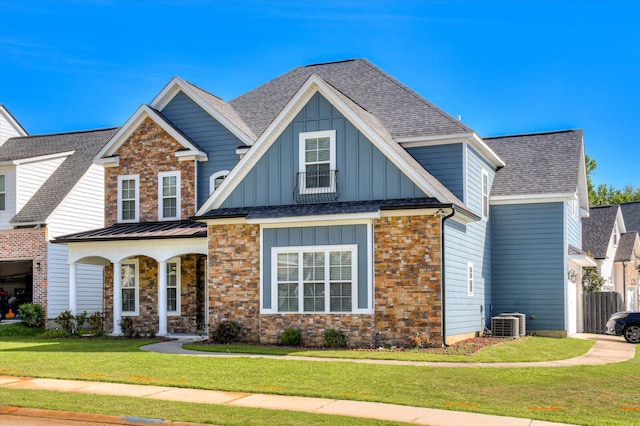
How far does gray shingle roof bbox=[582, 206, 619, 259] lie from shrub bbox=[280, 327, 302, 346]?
17.5 metres

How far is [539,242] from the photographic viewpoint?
26.9 m

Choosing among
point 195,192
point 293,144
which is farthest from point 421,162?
point 195,192

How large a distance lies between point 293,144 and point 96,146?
15984 mm

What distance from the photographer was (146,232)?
1021 inches

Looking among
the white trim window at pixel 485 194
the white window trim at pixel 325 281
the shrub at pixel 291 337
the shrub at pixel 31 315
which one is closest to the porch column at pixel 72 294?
the shrub at pixel 31 315

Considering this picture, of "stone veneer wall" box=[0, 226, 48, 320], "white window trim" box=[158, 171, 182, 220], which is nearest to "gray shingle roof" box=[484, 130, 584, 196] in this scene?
"white window trim" box=[158, 171, 182, 220]

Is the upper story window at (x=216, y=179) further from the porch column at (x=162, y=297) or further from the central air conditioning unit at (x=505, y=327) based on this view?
the central air conditioning unit at (x=505, y=327)

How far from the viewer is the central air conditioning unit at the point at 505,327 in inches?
993

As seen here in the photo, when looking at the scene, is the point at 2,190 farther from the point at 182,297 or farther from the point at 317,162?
the point at 317,162

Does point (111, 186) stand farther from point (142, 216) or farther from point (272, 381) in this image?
point (272, 381)

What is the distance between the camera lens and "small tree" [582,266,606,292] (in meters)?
31.8

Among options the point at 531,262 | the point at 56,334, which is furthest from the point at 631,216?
the point at 56,334

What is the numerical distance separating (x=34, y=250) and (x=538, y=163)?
66.9ft

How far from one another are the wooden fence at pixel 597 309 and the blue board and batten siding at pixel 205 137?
15205mm
